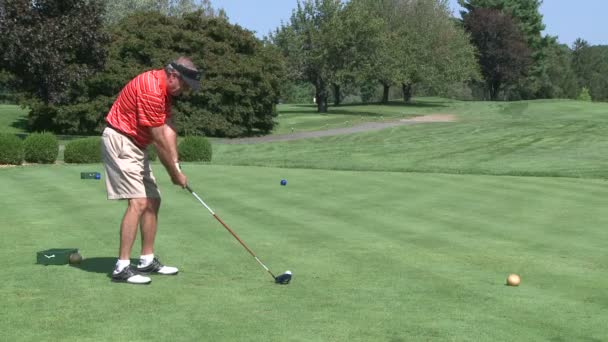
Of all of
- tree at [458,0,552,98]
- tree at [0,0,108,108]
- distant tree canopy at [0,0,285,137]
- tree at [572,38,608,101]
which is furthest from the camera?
tree at [572,38,608,101]

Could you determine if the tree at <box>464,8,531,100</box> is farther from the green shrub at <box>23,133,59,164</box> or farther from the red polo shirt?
the red polo shirt

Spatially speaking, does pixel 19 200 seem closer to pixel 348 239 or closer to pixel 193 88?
pixel 348 239

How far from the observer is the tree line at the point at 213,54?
130 feet

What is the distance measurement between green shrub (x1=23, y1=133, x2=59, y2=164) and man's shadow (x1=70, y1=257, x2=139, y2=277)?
16747mm

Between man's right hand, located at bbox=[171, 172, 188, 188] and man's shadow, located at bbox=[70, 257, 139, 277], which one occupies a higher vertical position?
man's right hand, located at bbox=[171, 172, 188, 188]

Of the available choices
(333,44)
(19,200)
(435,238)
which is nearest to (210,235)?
(435,238)

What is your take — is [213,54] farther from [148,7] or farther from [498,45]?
[498,45]

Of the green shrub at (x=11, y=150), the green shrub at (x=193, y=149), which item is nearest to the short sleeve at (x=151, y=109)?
the green shrub at (x=11, y=150)

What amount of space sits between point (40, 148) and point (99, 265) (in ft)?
56.4

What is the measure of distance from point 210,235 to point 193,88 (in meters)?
3.26

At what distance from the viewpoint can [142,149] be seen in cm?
835

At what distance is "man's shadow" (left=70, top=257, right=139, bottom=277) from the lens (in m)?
8.56

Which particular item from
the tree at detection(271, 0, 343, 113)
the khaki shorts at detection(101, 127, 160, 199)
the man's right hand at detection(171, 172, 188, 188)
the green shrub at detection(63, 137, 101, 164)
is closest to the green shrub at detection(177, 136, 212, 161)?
the green shrub at detection(63, 137, 101, 164)

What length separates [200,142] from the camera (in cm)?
2605
